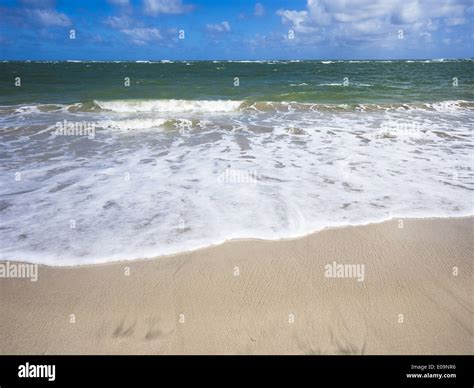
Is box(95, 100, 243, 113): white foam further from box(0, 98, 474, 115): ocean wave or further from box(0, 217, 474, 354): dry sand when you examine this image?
box(0, 217, 474, 354): dry sand

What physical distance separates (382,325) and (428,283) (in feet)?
3.37

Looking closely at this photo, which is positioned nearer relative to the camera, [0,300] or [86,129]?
[0,300]

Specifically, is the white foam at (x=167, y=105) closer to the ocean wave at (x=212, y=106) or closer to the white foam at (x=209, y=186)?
the ocean wave at (x=212, y=106)

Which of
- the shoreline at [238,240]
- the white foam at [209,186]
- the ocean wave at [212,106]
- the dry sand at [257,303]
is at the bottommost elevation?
the dry sand at [257,303]

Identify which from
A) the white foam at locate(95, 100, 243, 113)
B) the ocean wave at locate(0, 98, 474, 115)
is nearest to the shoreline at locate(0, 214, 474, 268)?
the ocean wave at locate(0, 98, 474, 115)

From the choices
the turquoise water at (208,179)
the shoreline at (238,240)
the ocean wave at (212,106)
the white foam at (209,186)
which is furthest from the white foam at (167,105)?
the shoreline at (238,240)

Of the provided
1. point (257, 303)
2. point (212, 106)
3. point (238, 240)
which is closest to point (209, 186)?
point (238, 240)

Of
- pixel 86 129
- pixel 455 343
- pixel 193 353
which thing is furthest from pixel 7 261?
pixel 86 129

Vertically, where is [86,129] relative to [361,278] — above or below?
above

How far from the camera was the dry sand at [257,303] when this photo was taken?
121 inches

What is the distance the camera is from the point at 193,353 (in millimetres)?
2975

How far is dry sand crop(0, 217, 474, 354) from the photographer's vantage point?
307 cm

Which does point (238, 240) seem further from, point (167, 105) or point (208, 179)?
point (167, 105)
